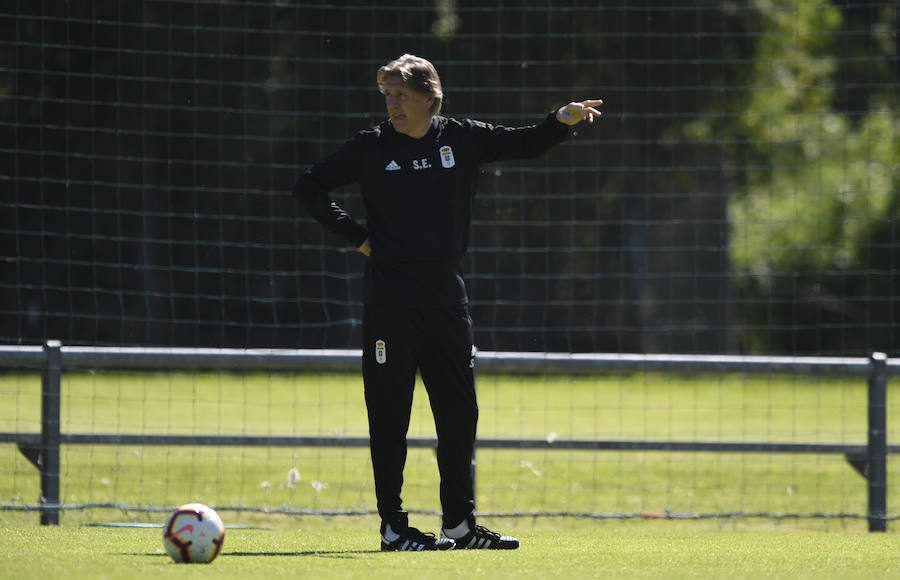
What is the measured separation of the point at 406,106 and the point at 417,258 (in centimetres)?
61

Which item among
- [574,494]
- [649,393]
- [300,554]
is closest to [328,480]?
[574,494]

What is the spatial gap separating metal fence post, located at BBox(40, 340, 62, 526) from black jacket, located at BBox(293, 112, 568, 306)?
2292mm

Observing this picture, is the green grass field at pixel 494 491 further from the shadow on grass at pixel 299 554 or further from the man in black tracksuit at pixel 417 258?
the man in black tracksuit at pixel 417 258

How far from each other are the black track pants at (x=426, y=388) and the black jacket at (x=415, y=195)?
9 centimetres

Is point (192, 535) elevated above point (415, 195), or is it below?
below

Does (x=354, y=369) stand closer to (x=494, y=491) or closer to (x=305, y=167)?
(x=494, y=491)

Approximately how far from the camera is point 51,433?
269 inches

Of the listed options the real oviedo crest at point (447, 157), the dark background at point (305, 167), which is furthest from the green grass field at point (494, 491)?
the real oviedo crest at point (447, 157)

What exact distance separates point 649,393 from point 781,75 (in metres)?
9.14

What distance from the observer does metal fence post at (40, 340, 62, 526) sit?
6.82 m

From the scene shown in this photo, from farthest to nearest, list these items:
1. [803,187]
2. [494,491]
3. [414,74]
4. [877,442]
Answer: [803,187] → [494,491] → [877,442] → [414,74]

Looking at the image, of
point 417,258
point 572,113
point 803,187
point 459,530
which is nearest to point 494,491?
point 459,530

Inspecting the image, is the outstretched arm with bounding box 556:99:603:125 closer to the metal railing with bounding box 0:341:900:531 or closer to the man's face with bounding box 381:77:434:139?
the man's face with bounding box 381:77:434:139

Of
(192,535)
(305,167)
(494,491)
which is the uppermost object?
(305,167)
